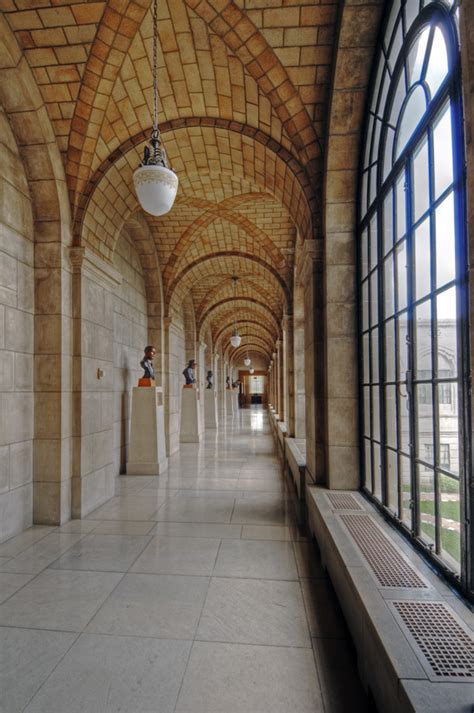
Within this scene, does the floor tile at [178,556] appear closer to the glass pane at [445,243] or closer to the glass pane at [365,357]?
the glass pane at [365,357]

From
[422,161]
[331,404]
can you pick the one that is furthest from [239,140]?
[331,404]

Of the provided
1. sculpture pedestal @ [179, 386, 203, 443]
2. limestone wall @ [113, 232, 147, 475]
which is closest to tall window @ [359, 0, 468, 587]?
limestone wall @ [113, 232, 147, 475]

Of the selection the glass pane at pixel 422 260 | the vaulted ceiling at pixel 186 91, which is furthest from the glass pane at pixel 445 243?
the vaulted ceiling at pixel 186 91

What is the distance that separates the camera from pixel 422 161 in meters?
2.34

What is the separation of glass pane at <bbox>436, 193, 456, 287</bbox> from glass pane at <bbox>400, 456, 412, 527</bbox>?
45.5 inches

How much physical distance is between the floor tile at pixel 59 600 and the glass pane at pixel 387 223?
3.08 meters

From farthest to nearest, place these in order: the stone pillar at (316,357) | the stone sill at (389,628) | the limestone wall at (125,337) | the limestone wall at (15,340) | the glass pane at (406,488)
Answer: the limestone wall at (125,337) < the stone pillar at (316,357) < the limestone wall at (15,340) < the glass pane at (406,488) < the stone sill at (389,628)

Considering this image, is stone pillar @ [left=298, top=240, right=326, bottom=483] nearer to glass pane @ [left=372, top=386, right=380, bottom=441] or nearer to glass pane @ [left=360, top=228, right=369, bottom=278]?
glass pane @ [left=360, top=228, right=369, bottom=278]

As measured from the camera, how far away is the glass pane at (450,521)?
1920mm

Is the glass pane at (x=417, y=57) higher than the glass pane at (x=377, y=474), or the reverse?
the glass pane at (x=417, y=57)

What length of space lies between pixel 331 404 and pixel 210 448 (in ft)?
19.1

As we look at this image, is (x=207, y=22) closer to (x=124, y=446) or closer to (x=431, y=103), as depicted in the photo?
(x=431, y=103)

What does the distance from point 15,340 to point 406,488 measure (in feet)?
11.7

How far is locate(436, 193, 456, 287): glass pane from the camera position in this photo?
6.23 ft
